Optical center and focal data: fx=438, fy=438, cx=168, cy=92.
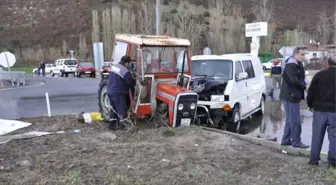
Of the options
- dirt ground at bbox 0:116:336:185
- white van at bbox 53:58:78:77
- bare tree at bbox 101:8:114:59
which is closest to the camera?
dirt ground at bbox 0:116:336:185

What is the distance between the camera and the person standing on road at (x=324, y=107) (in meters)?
6.84

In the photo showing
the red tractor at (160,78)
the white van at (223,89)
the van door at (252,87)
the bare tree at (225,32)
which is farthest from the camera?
the bare tree at (225,32)

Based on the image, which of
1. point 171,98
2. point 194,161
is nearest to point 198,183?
point 194,161

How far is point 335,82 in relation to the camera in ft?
22.3

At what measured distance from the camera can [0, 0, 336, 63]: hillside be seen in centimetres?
6725

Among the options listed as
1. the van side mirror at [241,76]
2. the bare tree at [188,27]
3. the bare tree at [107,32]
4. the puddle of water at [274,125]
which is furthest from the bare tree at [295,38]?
the van side mirror at [241,76]

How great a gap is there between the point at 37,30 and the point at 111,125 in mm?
84396

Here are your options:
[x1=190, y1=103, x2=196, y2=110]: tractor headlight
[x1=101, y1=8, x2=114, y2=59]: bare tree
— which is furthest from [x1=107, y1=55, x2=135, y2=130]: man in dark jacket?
[x1=101, y1=8, x2=114, y2=59]: bare tree

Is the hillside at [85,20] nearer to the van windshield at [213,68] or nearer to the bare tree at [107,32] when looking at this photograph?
the bare tree at [107,32]

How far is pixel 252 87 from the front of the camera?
1319cm

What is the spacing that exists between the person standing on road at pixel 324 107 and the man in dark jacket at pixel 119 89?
442 cm

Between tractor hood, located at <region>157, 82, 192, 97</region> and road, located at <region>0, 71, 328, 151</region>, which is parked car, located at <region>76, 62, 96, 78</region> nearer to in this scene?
road, located at <region>0, 71, 328, 151</region>

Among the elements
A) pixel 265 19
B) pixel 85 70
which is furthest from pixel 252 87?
pixel 265 19

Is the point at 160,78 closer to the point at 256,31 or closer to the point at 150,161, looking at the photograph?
the point at 150,161
